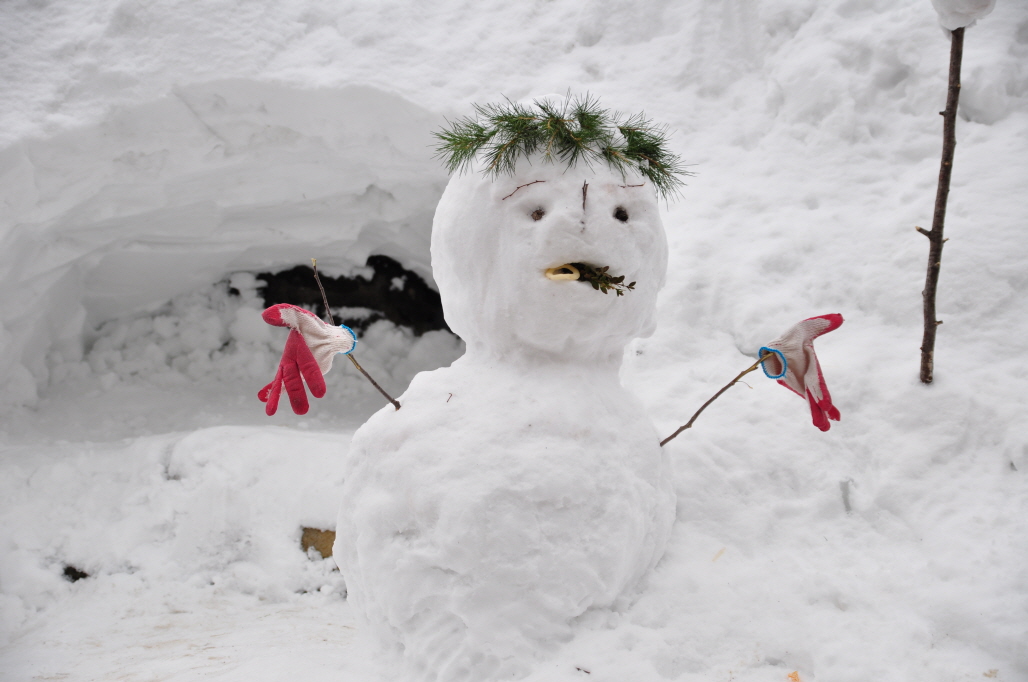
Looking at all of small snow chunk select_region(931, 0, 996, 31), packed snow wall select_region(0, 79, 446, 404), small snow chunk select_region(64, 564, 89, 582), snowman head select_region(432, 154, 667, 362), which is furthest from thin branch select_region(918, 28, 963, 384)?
small snow chunk select_region(64, 564, 89, 582)

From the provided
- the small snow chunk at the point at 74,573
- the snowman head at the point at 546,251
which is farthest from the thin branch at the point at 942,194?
the small snow chunk at the point at 74,573

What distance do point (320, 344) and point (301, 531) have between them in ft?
4.08

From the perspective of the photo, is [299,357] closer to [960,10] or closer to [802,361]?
[802,361]

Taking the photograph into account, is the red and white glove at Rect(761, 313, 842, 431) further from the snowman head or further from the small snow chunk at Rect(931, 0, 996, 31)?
the small snow chunk at Rect(931, 0, 996, 31)

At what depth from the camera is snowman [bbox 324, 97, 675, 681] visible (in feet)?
4.36

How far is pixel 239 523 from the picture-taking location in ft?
8.23

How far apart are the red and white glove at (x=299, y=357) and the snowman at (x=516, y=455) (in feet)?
0.51

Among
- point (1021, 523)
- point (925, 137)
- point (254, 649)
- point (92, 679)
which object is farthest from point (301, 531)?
point (925, 137)

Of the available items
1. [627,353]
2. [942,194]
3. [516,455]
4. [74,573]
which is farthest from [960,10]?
[74,573]

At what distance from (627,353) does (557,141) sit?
960 mm

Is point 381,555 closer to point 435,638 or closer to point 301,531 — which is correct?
point 435,638

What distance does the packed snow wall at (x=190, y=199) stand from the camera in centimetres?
237

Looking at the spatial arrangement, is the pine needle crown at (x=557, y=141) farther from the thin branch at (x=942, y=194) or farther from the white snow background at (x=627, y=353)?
the white snow background at (x=627, y=353)

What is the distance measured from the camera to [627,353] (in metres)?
2.21
